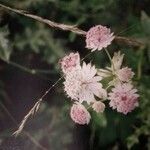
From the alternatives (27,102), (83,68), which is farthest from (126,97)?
(27,102)

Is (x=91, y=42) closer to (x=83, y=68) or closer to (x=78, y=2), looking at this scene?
(x=83, y=68)

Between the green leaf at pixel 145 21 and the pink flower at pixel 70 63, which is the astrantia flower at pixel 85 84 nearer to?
the pink flower at pixel 70 63

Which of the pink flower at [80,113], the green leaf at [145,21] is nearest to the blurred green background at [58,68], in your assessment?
the green leaf at [145,21]

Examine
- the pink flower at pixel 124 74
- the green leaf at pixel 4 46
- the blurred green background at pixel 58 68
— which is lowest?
the blurred green background at pixel 58 68

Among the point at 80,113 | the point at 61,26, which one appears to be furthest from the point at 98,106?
the point at 61,26

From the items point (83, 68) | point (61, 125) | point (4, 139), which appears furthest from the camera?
point (61, 125)

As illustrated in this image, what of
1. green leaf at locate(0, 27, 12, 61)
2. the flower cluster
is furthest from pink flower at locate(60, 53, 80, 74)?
green leaf at locate(0, 27, 12, 61)

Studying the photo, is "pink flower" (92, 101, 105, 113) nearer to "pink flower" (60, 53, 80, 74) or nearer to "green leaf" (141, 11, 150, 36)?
"pink flower" (60, 53, 80, 74)
